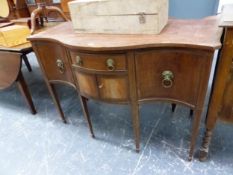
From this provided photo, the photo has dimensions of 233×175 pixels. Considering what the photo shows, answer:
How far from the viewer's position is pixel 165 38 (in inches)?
34.8

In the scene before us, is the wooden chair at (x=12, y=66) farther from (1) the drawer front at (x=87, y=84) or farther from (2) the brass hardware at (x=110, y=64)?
(2) the brass hardware at (x=110, y=64)

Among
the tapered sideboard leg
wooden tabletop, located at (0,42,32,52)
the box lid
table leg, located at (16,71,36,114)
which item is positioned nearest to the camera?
the box lid

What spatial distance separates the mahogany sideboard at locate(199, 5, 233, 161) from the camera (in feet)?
2.59

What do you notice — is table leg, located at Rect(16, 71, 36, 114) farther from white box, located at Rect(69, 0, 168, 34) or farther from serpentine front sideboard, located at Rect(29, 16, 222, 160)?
white box, located at Rect(69, 0, 168, 34)

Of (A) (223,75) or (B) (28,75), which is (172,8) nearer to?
(A) (223,75)

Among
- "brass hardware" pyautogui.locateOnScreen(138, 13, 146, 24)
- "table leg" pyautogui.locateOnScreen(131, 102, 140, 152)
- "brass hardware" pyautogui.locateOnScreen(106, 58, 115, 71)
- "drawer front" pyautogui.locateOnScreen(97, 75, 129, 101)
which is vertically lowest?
"table leg" pyautogui.locateOnScreen(131, 102, 140, 152)

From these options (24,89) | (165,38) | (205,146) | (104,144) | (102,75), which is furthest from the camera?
(24,89)

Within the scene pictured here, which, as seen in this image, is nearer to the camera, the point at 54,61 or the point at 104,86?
the point at 104,86

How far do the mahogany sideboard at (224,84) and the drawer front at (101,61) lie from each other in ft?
1.44

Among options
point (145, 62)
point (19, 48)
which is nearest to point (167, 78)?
point (145, 62)

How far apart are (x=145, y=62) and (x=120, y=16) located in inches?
10.8

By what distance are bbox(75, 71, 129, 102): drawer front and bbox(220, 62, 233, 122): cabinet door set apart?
Answer: 49 centimetres

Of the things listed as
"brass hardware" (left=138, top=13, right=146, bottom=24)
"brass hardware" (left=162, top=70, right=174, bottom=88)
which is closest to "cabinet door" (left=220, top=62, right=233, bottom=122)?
"brass hardware" (left=162, top=70, right=174, bottom=88)

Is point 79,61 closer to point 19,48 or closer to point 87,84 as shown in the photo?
point 87,84
